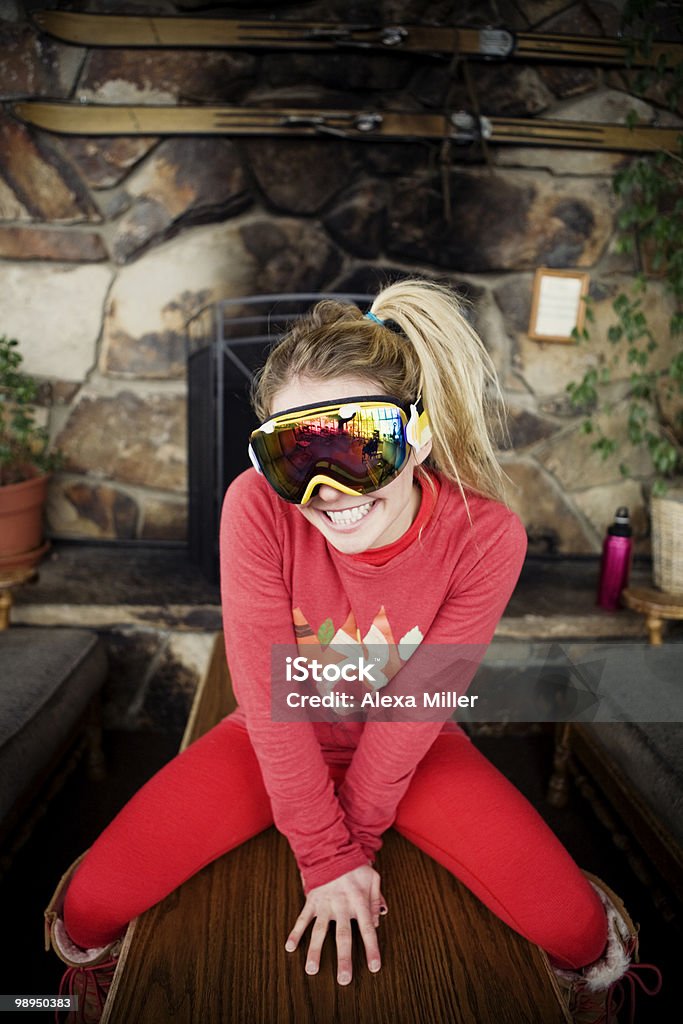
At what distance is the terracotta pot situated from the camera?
1986 millimetres

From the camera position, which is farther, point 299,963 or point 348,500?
point 348,500

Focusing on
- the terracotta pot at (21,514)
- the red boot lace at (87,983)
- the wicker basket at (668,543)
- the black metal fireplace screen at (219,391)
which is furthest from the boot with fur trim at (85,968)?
the wicker basket at (668,543)

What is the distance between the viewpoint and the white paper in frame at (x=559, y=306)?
2.19 metres

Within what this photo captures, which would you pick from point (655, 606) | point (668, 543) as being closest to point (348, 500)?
point (655, 606)

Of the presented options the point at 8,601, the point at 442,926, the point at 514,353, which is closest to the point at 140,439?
the point at 8,601

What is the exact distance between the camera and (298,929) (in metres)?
0.88

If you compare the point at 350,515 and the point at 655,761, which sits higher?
the point at 350,515

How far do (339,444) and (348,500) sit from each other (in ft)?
0.35

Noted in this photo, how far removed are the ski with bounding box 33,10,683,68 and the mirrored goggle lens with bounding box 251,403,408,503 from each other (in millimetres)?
1604

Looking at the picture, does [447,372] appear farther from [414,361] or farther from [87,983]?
[87,983]

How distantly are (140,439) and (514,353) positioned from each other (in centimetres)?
122

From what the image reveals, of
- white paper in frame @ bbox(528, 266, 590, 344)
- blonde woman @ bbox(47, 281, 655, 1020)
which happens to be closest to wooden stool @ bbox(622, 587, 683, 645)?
white paper in frame @ bbox(528, 266, 590, 344)

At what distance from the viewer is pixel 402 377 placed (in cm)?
99

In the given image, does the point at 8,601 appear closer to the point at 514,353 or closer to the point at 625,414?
the point at 514,353
